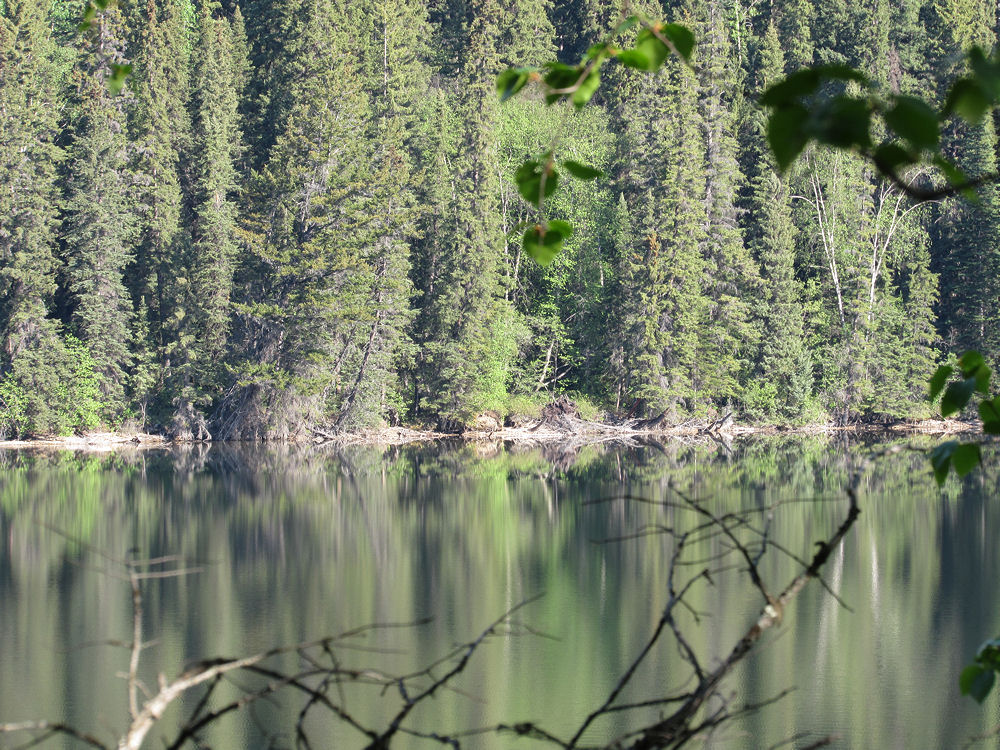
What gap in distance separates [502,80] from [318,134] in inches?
1327

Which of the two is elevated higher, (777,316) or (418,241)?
(418,241)

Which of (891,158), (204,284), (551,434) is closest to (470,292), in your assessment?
(551,434)

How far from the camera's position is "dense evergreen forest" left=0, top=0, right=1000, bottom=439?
3438 cm

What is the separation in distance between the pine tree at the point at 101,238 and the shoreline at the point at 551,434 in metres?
1.39

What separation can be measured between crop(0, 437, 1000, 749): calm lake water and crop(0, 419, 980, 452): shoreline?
6.99m

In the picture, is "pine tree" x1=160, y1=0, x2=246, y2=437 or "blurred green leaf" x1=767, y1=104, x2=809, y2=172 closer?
"blurred green leaf" x1=767, y1=104, x2=809, y2=172

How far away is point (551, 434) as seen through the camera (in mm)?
36781

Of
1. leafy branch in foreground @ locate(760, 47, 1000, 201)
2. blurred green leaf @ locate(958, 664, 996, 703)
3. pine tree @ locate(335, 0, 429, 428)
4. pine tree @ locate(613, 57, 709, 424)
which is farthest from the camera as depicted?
pine tree @ locate(613, 57, 709, 424)

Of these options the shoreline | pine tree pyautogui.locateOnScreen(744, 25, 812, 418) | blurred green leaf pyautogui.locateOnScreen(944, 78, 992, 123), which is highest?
pine tree pyautogui.locateOnScreen(744, 25, 812, 418)

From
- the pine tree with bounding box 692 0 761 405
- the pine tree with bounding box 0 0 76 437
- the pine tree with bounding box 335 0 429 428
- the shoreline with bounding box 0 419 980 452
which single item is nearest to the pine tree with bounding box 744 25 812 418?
the pine tree with bounding box 692 0 761 405

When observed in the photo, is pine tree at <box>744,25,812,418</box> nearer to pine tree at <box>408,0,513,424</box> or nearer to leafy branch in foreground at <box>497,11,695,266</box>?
pine tree at <box>408,0,513,424</box>

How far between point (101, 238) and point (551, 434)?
13147 mm

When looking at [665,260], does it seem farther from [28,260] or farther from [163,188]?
[28,260]

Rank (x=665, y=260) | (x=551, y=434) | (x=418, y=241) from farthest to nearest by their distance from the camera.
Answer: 1. (x=418, y=241)
2. (x=665, y=260)
3. (x=551, y=434)
